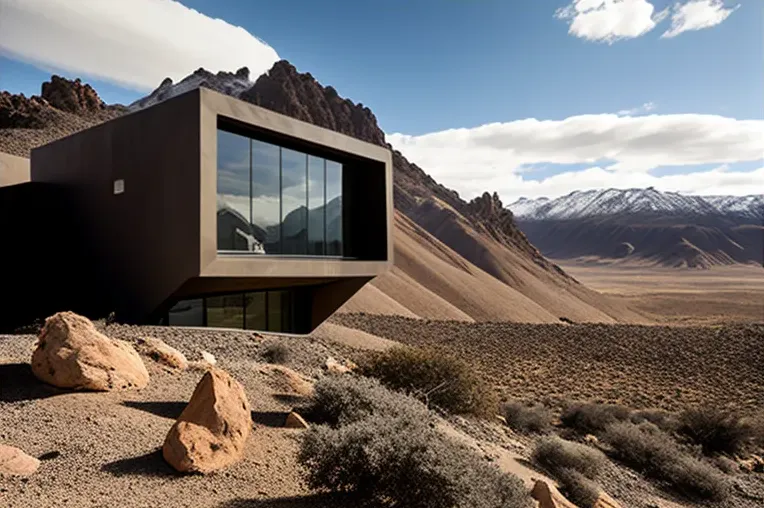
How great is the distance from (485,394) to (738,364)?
57.2 ft

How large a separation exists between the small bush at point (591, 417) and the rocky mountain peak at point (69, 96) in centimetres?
6445

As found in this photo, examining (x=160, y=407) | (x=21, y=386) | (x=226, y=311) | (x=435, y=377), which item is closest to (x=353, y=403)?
(x=160, y=407)

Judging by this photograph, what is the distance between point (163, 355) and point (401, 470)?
567cm

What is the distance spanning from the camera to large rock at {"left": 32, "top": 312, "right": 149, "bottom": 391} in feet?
23.2

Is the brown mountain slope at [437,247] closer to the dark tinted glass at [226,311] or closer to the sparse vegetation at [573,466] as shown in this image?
the dark tinted glass at [226,311]

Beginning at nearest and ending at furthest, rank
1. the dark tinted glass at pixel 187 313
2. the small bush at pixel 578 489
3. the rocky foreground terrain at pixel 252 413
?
the rocky foreground terrain at pixel 252 413, the small bush at pixel 578 489, the dark tinted glass at pixel 187 313

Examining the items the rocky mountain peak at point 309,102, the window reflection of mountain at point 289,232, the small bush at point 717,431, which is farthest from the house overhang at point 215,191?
the rocky mountain peak at point 309,102

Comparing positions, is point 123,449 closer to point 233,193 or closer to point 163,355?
point 163,355

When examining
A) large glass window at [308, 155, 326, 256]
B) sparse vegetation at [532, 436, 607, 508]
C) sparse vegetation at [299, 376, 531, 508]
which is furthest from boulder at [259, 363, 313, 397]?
large glass window at [308, 155, 326, 256]

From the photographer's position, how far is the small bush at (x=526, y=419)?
11.9 m

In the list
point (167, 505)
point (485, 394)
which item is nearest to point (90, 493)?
point (167, 505)

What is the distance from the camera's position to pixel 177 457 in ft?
18.2

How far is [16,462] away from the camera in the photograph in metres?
5.28

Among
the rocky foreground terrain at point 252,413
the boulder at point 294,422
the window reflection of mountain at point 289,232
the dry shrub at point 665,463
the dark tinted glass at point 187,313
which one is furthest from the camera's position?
the dark tinted glass at point 187,313
